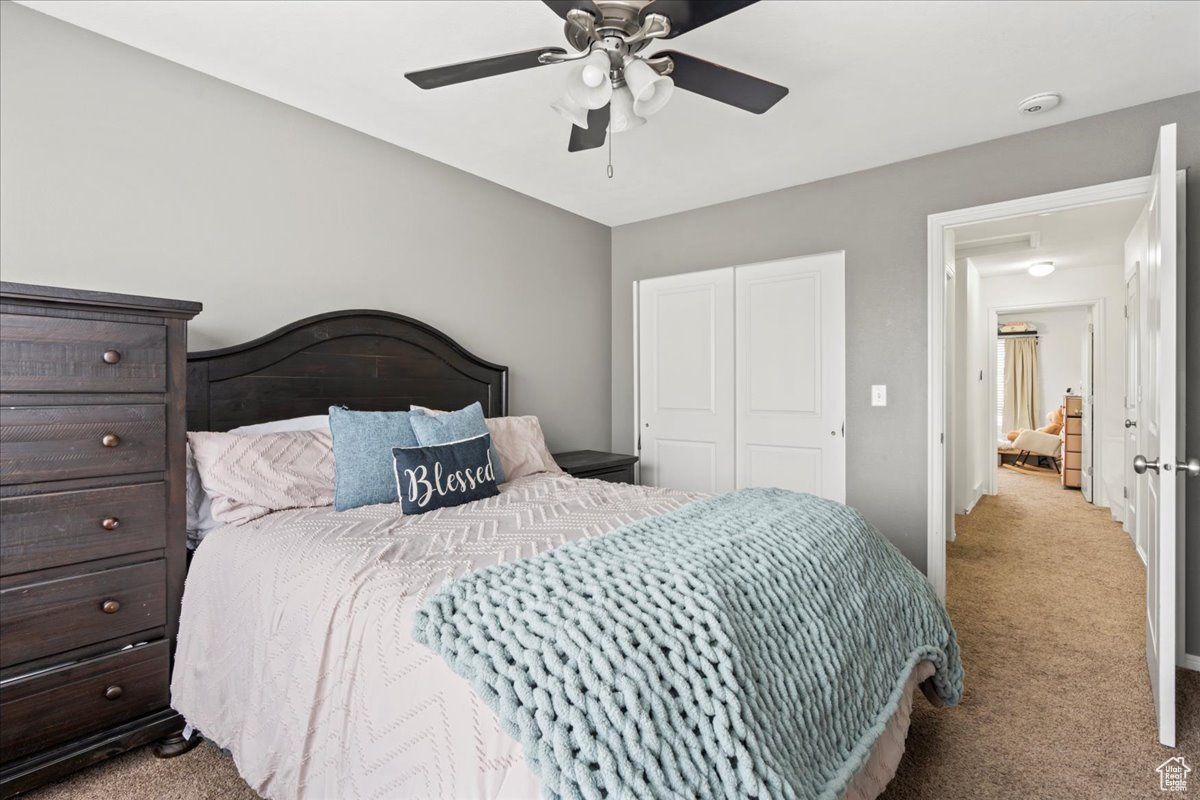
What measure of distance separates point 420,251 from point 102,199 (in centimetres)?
134

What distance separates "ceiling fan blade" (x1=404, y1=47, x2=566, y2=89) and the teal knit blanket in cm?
140

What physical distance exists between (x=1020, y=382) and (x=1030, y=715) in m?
8.38

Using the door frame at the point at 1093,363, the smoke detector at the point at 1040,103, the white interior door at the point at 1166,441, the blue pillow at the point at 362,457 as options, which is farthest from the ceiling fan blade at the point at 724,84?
the door frame at the point at 1093,363

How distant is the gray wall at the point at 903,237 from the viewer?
251cm

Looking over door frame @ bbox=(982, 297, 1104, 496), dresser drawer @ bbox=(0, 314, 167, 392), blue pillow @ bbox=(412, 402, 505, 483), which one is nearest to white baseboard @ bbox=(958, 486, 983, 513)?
door frame @ bbox=(982, 297, 1104, 496)

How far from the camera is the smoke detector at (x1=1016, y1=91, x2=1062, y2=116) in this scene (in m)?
2.47

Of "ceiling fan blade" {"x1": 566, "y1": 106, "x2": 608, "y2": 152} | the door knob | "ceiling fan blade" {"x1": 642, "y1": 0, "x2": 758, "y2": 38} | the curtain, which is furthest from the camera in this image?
the curtain

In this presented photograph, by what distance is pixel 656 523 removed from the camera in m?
1.70

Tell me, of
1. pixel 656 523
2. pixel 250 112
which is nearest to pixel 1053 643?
pixel 656 523

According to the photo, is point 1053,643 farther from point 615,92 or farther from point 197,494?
point 197,494

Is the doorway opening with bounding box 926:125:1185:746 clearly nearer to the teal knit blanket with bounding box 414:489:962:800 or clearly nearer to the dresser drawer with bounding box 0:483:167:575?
the teal knit blanket with bounding box 414:489:962:800

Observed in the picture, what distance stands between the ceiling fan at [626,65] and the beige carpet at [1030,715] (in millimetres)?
2168

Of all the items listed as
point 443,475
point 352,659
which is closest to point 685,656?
point 352,659

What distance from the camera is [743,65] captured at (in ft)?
7.43
